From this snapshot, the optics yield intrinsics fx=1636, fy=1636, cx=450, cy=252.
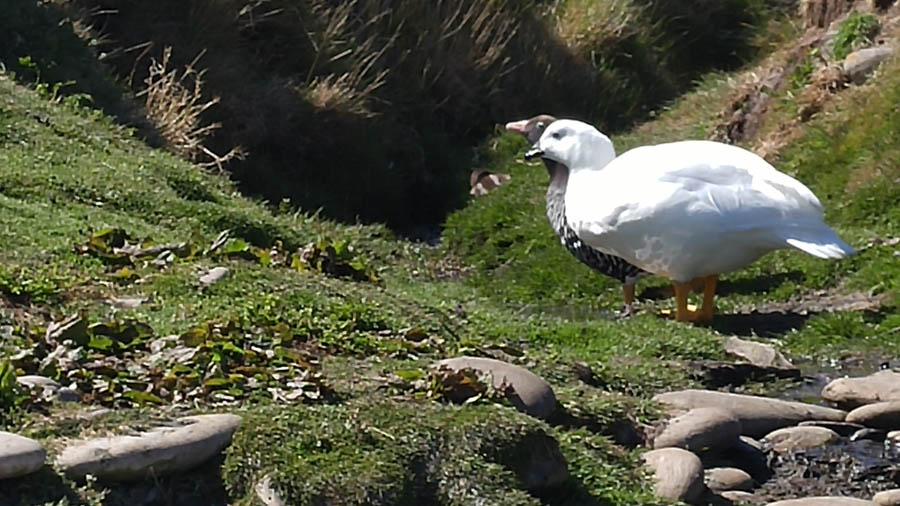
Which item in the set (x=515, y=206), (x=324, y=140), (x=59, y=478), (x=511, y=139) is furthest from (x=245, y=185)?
(x=59, y=478)

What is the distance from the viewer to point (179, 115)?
12742 millimetres

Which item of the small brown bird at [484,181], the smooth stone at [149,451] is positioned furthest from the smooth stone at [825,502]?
the small brown bird at [484,181]

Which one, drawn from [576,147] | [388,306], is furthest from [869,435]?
[576,147]

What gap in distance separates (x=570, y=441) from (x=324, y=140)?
943 centimetres

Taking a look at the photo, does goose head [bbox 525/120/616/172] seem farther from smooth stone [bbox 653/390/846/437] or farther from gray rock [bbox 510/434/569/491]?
gray rock [bbox 510/434/569/491]

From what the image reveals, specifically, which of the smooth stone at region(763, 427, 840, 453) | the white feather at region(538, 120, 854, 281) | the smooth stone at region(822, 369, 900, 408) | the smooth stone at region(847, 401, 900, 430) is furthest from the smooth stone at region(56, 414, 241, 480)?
the white feather at region(538, 120, 854, 281)

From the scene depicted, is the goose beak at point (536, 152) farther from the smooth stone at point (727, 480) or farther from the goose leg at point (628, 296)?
the smooth stone at point (727, 480)

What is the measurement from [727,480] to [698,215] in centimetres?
321

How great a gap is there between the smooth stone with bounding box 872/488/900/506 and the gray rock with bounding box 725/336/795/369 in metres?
2.04

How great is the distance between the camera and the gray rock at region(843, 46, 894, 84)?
13781mm

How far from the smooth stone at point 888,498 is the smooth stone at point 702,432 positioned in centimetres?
62

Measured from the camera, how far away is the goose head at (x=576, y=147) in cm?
984

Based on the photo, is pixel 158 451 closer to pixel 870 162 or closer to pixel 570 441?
pixel 570 441

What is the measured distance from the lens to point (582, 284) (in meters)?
11.0
